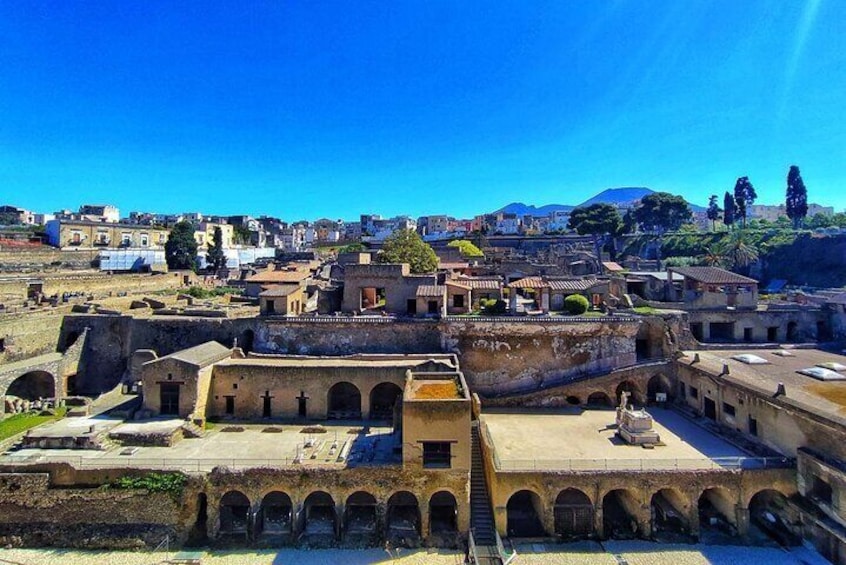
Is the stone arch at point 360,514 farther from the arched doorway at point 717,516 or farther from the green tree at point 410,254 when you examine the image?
the green tree at point 410,254

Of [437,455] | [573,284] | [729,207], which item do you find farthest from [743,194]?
[437,455]

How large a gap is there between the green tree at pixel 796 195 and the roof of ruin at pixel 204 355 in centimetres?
8470

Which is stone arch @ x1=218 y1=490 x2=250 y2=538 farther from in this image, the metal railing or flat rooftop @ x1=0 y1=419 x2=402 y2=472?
the metal railing

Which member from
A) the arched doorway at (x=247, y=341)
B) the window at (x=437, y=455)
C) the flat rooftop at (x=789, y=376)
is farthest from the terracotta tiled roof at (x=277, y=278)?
the flat rooftop at (x=789, y=376)

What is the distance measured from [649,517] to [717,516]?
166 inches

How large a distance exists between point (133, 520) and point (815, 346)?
43.6 meters

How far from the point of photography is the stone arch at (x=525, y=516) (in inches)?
829

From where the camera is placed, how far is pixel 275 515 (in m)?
21.9

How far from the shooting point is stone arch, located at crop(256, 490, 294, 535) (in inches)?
814

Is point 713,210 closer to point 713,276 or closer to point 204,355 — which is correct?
point 713,276

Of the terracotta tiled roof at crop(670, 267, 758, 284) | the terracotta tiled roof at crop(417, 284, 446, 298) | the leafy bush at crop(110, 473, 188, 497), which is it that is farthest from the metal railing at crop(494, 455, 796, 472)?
the terracotta tiled roof at crop(670, 267, 758, 284)

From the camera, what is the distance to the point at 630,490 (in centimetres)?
2097

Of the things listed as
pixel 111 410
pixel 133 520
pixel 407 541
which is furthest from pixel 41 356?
pixel 407 541

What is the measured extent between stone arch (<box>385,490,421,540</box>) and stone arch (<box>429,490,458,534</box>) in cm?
79
